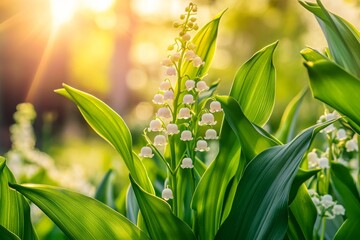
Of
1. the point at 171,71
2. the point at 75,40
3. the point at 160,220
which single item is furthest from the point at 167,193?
the point at 75,40

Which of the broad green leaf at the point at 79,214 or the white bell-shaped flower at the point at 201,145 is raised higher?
the white bell-shaped flower at the point at 201,145

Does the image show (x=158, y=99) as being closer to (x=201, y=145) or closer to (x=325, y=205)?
(x=201, y=145)

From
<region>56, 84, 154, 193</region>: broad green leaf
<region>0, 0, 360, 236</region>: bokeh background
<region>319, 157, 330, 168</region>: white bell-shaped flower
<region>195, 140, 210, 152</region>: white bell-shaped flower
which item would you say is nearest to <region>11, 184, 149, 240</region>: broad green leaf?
<region>56, 84, 154, 193</region>: broad green leaf

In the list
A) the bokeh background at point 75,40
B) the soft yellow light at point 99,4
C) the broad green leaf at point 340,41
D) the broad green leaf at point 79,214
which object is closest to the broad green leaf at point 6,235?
the broad green leaf at point 79,214

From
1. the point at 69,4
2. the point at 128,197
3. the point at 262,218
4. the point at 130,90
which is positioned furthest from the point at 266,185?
the point at 130,90

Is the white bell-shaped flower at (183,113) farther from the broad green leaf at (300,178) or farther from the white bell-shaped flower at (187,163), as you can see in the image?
the broad green leaf at (300,178)

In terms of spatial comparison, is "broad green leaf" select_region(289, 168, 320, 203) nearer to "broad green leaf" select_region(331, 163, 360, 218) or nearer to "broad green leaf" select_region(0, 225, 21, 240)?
"broad green leaf" select_region(331, 163, 360, 218)
